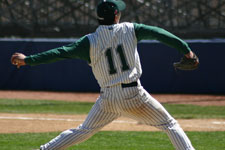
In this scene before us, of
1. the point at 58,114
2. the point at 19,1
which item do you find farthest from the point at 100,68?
the point at 19,1

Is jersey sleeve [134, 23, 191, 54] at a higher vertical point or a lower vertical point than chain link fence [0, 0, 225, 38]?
higher

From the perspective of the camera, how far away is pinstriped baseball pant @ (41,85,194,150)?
16.8 feet

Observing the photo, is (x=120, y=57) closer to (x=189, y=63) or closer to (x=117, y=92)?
(x=117, y=92)

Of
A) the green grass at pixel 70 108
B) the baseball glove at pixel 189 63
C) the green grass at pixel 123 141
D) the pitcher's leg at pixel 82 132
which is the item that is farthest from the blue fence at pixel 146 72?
the pitcher's leg at pixel 82 132

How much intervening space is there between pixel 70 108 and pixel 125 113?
8.00 metres

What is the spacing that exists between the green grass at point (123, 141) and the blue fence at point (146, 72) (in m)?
6.32

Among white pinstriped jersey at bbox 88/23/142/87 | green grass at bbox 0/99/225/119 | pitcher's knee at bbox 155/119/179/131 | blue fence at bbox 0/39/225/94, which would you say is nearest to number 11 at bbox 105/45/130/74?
white pinstriped jersey at bbox 88/23/142/87

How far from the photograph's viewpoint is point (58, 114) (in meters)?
11.9

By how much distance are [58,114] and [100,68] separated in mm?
6908

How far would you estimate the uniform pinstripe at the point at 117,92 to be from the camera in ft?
16.8

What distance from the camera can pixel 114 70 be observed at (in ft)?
16.9

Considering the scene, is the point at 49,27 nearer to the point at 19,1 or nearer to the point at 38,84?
the point at 19,1

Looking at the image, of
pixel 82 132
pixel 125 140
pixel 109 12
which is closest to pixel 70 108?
pixel 125 140

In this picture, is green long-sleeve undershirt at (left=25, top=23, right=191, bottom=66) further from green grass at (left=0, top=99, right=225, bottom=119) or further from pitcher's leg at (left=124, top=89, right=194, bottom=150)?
green grass at (left=0, top=99, right=225, bottom=119)
